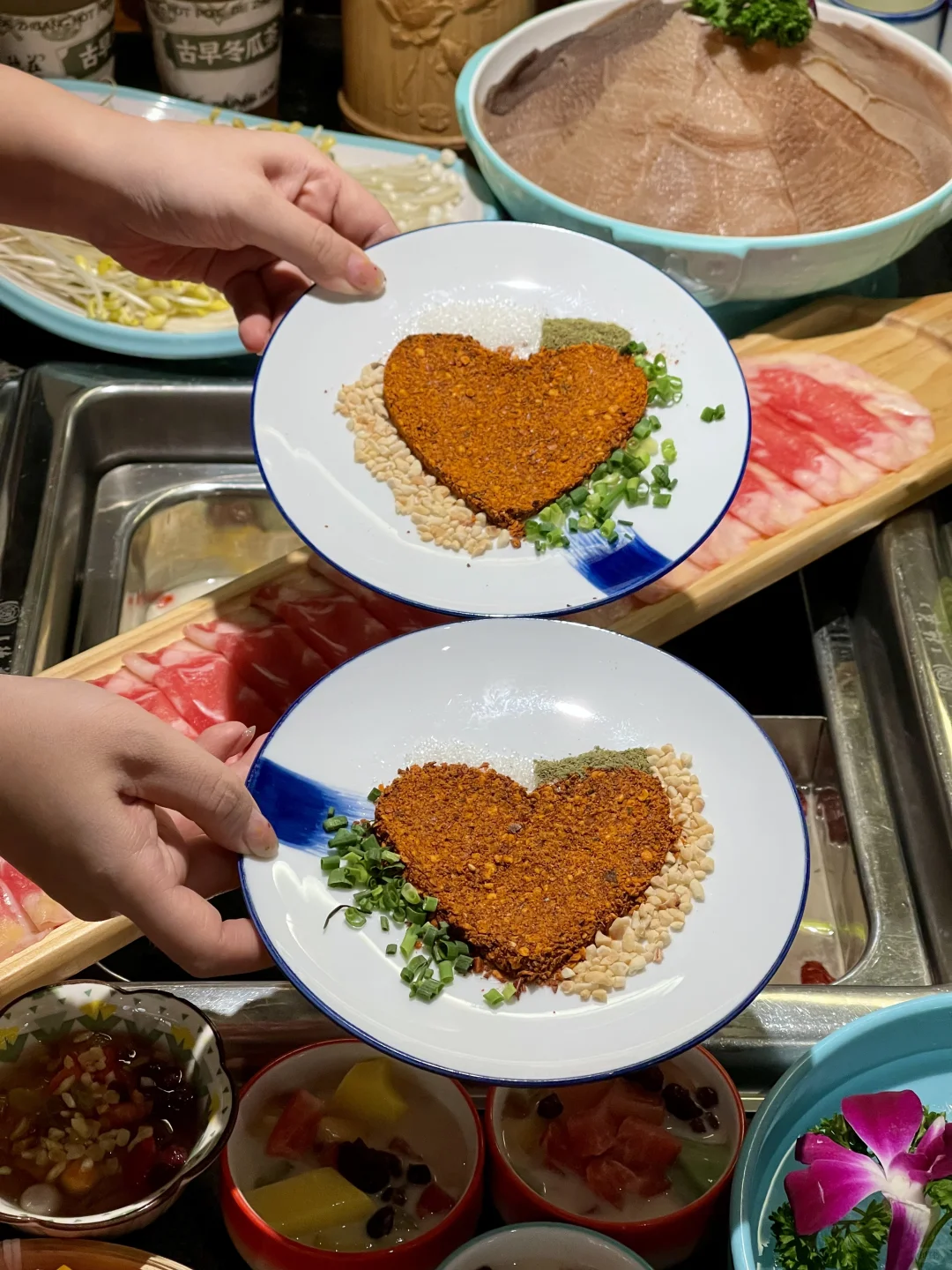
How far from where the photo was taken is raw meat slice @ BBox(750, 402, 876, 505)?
2197mm

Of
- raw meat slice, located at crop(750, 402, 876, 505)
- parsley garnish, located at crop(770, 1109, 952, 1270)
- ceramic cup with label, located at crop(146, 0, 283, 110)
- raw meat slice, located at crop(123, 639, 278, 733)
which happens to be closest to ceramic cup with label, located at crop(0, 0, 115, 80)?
ceramic cup with label, located at crop(146, 0, 283, 110)

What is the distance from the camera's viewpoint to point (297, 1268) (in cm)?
135

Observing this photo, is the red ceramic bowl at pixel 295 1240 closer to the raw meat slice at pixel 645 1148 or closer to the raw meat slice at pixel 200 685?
the raw meat slice at pixel 645 1148

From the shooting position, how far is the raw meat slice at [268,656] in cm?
197

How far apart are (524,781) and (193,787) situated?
0.49 metres

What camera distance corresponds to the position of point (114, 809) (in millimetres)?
1254

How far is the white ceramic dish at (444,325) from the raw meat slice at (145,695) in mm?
399

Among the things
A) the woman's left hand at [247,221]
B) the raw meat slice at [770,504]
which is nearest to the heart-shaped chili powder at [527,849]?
the raw meat slice at [770,504]

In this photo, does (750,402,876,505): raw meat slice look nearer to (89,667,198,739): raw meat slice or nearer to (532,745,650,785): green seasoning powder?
(532,745,650,785): green seasoning powder

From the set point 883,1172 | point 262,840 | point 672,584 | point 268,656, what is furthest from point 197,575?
point 883,1172

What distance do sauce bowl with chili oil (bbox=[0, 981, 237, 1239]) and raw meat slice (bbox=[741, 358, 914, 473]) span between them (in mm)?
1594

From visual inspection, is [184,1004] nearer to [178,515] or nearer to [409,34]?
[178,515]

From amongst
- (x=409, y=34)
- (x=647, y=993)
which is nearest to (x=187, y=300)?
(x=409, y=34)

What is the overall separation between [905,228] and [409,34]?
4.30 feet
